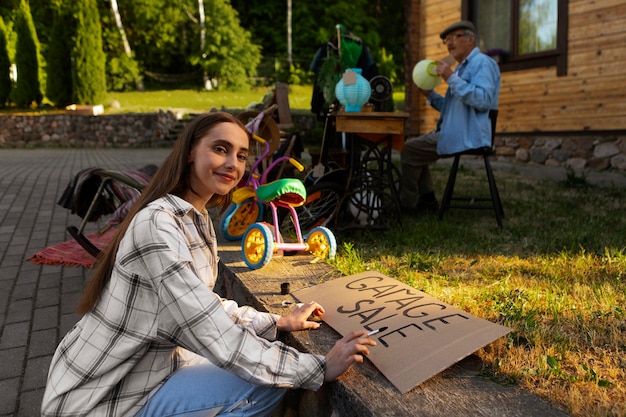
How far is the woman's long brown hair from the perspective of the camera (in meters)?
1.71

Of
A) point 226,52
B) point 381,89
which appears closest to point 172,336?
point 381,89

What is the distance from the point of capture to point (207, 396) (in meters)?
1.72

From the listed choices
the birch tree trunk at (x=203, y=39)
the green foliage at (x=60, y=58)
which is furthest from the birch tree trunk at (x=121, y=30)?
the green foliage at (x=60, y=58)

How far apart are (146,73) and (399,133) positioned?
1151 inches

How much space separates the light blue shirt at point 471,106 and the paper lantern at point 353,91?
78cm

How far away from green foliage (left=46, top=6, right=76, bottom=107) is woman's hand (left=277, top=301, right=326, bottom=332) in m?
20.6

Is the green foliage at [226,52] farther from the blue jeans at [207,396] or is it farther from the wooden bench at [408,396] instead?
the blue jeans at [207,396]

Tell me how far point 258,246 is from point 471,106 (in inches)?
100

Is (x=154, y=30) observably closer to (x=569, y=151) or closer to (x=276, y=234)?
(x=569, y=151)

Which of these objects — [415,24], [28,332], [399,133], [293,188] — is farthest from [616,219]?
[415,24]

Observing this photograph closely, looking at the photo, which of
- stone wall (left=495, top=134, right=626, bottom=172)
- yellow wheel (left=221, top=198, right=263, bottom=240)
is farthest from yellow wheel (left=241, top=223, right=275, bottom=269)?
stone wall (left=495, top=134, right=626, bottom=172)

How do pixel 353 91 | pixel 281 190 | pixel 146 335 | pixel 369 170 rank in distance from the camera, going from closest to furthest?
1. pixel 146 335
2. pixel 281 190
3. pixel 353 91
4. pixel 369 170

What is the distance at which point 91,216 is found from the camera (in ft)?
14.1

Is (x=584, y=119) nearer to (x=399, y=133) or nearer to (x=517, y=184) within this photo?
(x=517, y=184)
